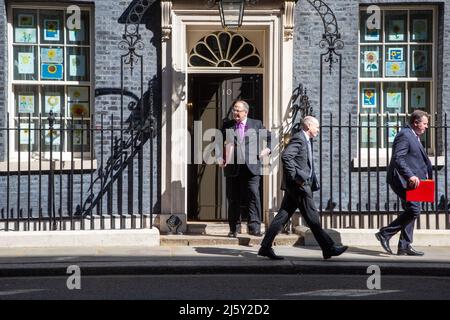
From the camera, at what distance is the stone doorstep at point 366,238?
12227 millimetres

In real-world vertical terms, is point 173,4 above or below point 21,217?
above

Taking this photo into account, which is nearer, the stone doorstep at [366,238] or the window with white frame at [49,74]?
the stone doorstep at [366,238]

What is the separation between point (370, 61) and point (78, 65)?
14.0 feet

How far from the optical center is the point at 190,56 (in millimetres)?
13570

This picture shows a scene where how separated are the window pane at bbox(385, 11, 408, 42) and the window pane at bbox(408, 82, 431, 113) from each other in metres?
0.71

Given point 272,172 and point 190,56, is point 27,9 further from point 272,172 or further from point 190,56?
point 272,172

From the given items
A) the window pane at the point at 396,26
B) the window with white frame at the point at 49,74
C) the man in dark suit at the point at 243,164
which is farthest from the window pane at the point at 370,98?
the window with white frame at the point at 49,74

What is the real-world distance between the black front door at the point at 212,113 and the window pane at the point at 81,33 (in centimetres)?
164

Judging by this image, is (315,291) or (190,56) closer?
(315,291)

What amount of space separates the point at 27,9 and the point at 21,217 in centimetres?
296

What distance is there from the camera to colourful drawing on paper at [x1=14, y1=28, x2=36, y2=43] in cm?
1331

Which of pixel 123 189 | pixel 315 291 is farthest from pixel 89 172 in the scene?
pixel 315 291

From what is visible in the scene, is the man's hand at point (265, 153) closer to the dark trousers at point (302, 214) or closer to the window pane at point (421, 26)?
the dark trousers at point (302, 214)

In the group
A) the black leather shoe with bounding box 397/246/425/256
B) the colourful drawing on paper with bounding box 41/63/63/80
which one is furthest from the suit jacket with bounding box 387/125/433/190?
the colourful drawing on paper with bounding box 41/63/63/80
